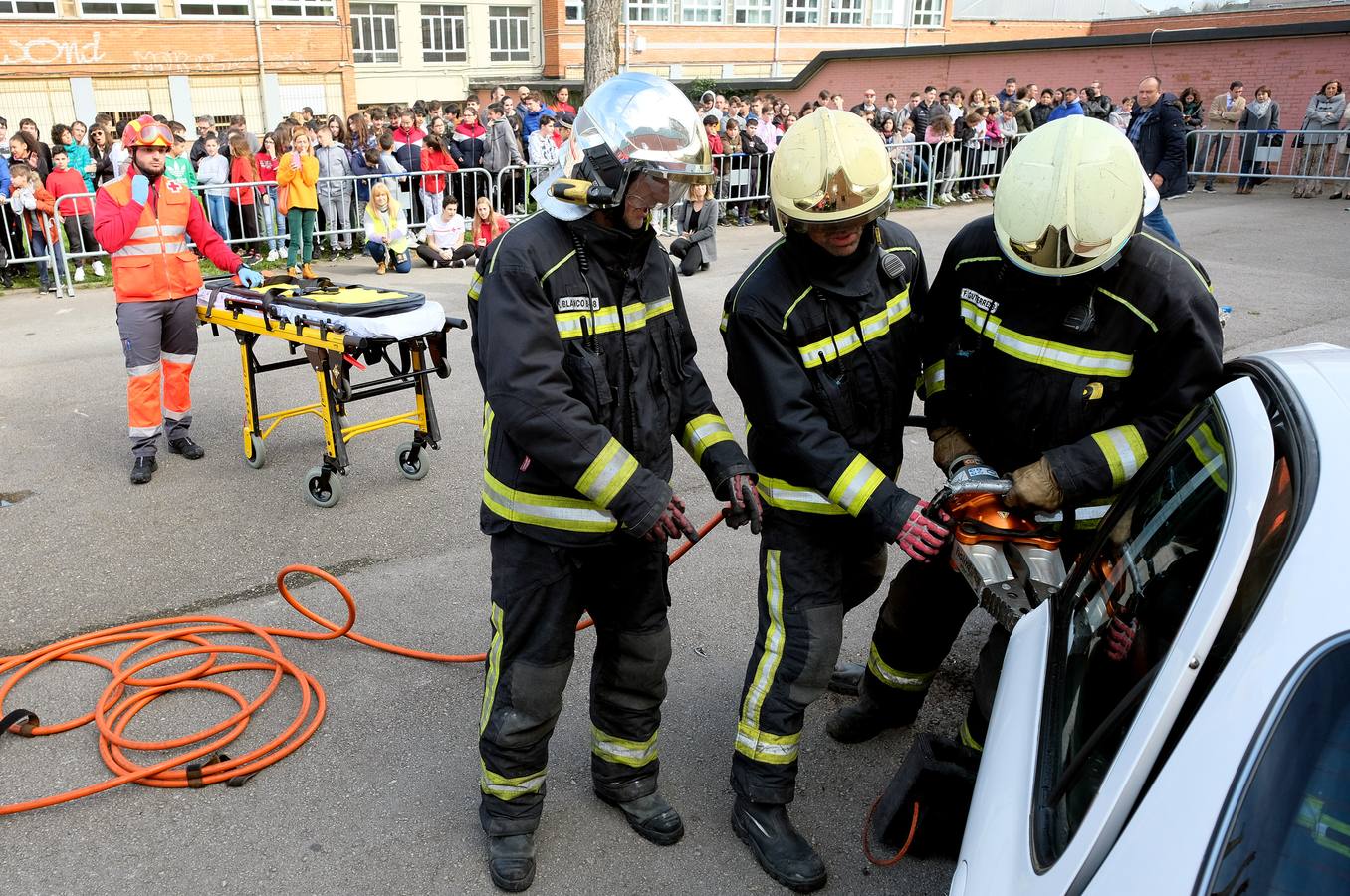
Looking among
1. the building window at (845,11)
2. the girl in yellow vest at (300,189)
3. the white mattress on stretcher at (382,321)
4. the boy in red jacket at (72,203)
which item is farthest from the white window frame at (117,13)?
the white mattress on stretcher at (382,321)

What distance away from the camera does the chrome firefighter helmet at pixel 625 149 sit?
262cm

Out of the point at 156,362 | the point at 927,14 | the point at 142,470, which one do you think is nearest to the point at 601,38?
the point at 156,362

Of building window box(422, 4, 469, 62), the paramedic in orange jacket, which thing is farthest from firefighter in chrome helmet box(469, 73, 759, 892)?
building window box(422, 4, 469, 62)

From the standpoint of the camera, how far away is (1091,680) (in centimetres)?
181

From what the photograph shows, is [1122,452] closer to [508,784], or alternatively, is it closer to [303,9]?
[508,784]

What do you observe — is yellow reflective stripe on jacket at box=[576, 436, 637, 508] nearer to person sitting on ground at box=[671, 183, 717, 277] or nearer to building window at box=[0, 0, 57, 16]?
person sitting on ground at box=[671, 183, 717, 277]

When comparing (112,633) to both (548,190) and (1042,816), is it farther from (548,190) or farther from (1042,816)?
(1042,816)

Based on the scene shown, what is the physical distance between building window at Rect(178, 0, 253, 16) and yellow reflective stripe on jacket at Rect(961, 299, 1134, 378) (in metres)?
36.6

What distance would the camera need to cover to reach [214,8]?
33.4 m

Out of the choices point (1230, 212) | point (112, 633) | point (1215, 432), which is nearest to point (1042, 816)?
point (1215, 432)

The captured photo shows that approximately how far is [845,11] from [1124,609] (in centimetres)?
5223

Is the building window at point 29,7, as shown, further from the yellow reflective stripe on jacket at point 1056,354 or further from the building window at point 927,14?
the building window at point 927,14

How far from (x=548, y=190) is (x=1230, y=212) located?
16.2 m

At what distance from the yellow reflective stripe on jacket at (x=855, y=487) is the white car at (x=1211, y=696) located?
800mm
